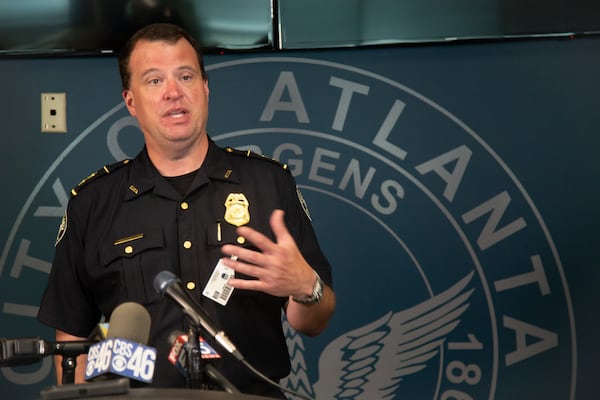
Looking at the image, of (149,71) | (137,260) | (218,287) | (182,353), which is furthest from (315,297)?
(149,71)

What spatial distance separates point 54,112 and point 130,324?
2011 mm

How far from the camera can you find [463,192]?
3.32m

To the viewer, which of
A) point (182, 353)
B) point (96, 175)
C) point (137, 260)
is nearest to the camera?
point (182, 353)

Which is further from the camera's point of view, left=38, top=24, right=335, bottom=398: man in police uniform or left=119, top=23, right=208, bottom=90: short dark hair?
left=119, top=23, right=208, bottom=90: short dark hair

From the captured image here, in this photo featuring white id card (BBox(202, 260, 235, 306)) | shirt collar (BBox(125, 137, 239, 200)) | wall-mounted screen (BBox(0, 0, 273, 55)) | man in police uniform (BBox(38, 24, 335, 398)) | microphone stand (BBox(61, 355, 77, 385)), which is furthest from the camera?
wall-mounted screen (BBox(0, 0, 273, 55))

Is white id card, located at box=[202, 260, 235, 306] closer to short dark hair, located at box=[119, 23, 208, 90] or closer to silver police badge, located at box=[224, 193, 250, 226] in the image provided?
silver police badge, located at box=[224, 193, 250, 226]

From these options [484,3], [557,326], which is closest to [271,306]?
[557,326]

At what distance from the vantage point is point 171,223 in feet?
8.25

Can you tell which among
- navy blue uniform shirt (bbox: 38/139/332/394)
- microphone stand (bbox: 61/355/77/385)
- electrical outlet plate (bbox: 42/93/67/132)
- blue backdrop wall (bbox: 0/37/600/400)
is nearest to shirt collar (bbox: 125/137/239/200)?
navy blue uniform shirt (bbox: 38/139/332/394)

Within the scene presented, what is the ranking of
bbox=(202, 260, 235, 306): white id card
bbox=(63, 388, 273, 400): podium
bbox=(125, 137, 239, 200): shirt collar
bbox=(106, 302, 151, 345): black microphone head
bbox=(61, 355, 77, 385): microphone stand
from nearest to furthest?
bbox=(63, 388, 273, 400): podium
bbox=(106, 302, 151, 345): black microphone head
bbox=(61, 355, 77, 385): microphone stand
bbox=(202, 260, 235, 306): white id card
bbox=(125, 137, 239, 200): shirt collar

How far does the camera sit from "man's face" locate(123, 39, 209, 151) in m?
2.49

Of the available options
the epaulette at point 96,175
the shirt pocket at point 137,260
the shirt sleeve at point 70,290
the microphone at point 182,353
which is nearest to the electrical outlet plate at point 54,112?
the epaulette at point 96,175

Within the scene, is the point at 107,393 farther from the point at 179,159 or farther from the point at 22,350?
the point at 179,159

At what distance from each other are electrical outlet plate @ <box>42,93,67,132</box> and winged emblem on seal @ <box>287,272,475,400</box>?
1209 mm
